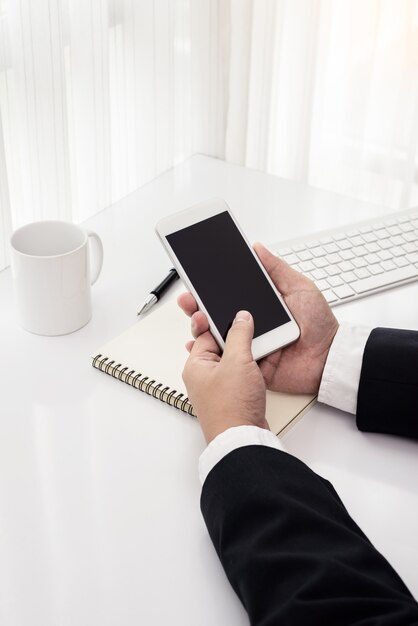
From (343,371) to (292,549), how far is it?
10.8 inches

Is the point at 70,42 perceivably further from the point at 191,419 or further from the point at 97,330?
the point at 191,419

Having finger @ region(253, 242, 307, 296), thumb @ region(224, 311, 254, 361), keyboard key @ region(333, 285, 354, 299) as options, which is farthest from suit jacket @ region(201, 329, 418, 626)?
keyboard key @ region(333, 285, 354, 299)

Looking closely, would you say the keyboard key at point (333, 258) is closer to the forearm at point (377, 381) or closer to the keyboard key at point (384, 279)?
the keyboard key at point (384, 279)

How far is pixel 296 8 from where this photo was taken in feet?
4.79

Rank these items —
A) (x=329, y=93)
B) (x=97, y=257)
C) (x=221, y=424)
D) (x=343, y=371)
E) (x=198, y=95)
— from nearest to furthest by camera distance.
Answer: (x=221, y=424) → (x=343, y=371) → (x=97, y=257) → (x=198, y=95) → (x=329, y=93)

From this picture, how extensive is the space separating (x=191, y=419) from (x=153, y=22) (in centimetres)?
73

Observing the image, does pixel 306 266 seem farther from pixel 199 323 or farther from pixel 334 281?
pixel 199 323

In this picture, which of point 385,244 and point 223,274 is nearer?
point 223,274

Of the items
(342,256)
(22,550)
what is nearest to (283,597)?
(22,550)

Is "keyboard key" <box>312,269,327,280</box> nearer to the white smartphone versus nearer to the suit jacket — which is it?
the white smartphone

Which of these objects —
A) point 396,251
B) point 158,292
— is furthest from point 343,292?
point 158,292

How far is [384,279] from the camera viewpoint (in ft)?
3.54

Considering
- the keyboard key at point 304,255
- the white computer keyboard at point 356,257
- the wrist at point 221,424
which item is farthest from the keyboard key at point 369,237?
the wrist at point 221,424

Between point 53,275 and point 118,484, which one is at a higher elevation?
point 53,275
